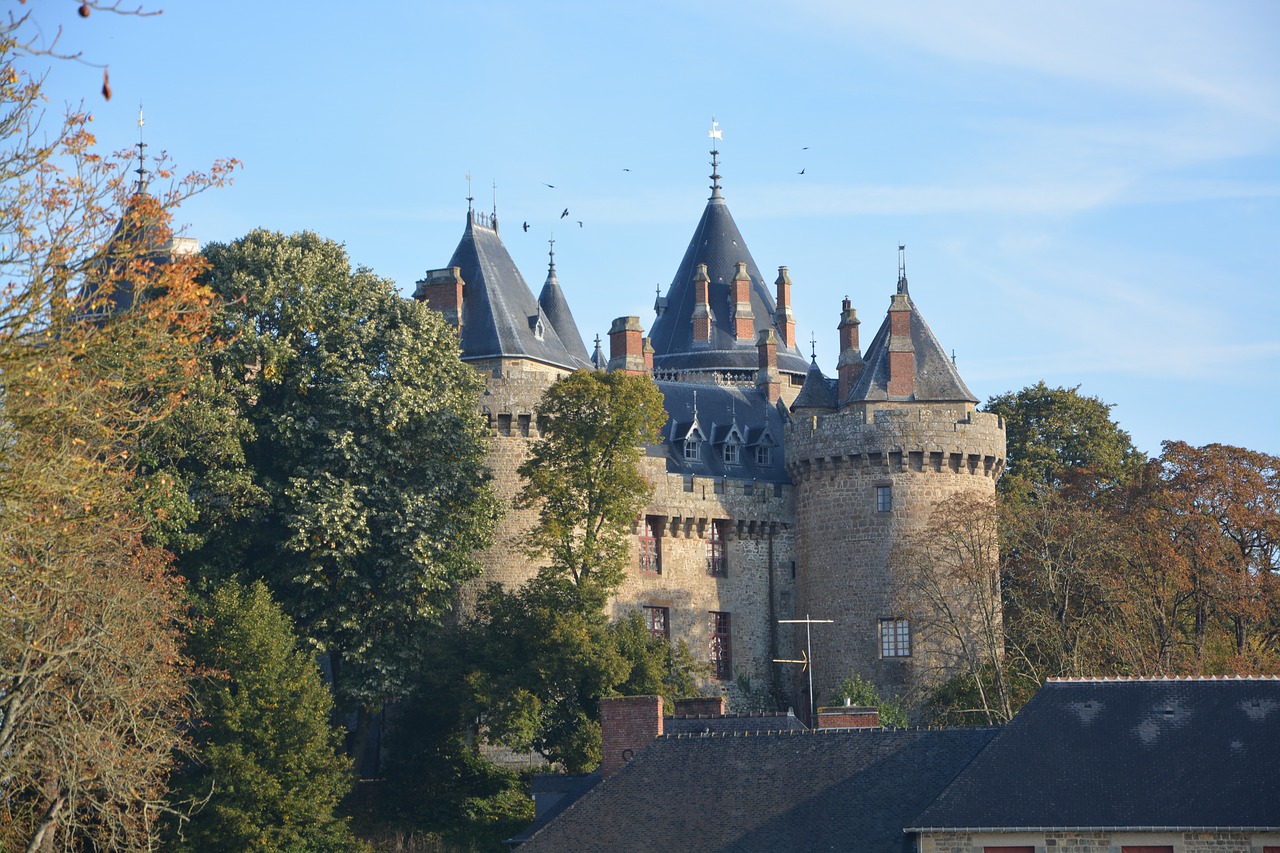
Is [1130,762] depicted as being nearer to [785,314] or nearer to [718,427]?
[718,427]

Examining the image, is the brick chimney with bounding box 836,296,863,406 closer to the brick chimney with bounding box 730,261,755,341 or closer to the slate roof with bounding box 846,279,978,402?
the slate roof with bounding box 846,279,978,402

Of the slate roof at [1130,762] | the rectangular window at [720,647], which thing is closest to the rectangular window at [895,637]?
the rectangular window at [720,647]

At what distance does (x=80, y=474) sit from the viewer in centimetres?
2222

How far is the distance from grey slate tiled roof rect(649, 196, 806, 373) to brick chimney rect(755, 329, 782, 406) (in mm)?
2948

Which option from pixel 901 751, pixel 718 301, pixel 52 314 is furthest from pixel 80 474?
pixel 718 301

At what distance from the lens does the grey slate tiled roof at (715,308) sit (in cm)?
6262

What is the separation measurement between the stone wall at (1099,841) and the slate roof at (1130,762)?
199mm

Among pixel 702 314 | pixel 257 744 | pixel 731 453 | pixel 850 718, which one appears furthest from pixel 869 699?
pixel 702 314

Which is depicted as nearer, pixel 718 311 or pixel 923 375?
pixel 923 375

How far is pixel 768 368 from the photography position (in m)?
57.8

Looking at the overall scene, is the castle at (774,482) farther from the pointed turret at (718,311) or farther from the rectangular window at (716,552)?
the pointed turret at (718,311)

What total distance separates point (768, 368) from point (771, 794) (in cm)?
2750

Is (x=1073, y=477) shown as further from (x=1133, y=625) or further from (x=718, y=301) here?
(x=718, y=301)

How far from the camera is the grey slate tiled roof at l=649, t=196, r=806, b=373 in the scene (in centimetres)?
6262
